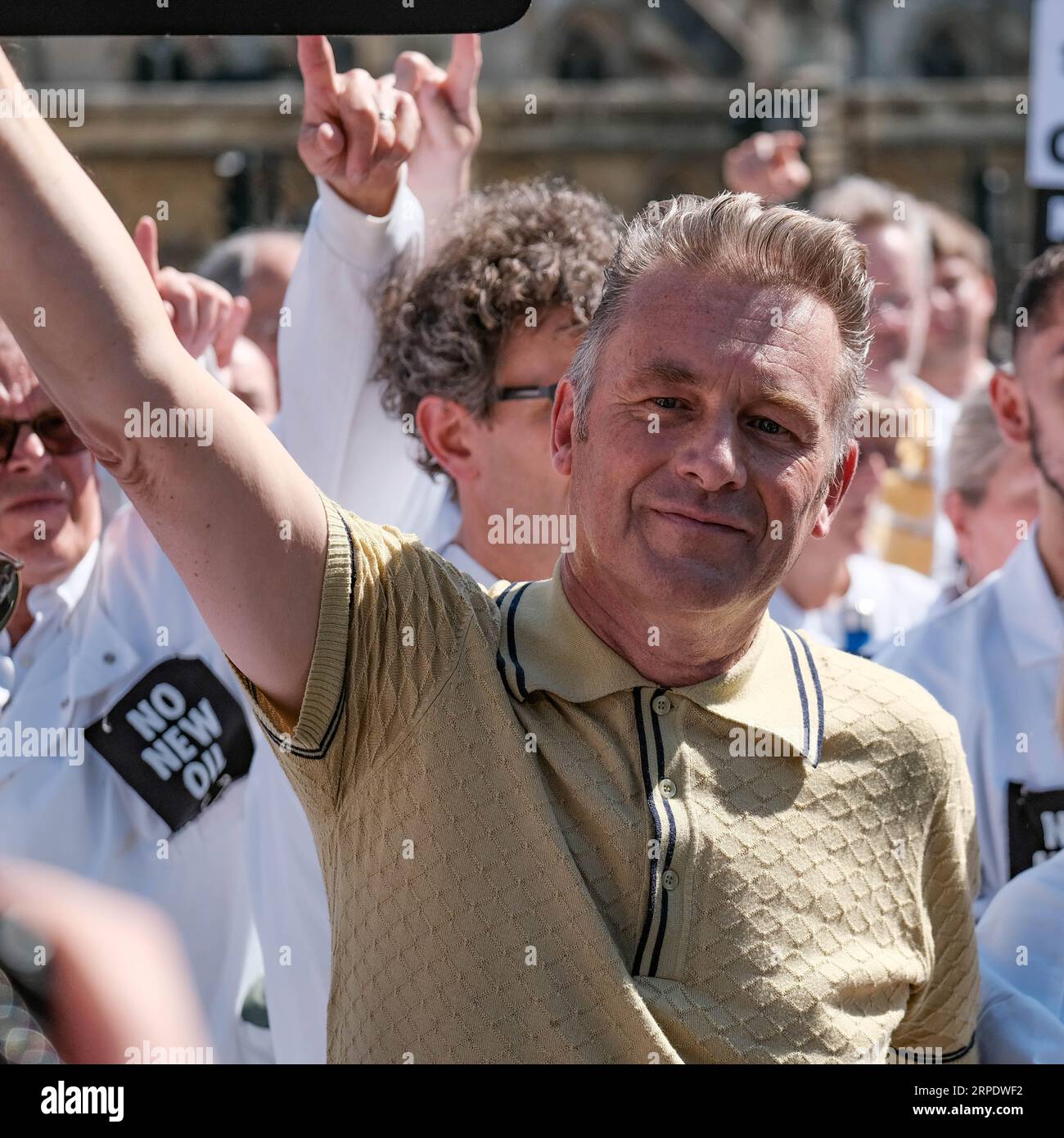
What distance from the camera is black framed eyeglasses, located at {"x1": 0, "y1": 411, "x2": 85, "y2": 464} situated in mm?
2125

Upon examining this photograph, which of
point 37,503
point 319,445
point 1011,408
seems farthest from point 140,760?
point 1011,408

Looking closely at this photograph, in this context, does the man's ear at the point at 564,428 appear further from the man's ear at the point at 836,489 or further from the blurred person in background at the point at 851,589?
the blurred person in background at the point at 851,589

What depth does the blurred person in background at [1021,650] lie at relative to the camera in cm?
217

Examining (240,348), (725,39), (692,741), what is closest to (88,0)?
(692,741)

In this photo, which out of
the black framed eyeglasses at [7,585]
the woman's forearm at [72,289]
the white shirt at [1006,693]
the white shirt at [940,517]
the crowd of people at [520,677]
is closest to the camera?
the woman's forearm at [72,289]

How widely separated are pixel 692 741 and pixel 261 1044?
107 centimetres

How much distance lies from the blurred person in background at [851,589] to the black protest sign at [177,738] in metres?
1.15

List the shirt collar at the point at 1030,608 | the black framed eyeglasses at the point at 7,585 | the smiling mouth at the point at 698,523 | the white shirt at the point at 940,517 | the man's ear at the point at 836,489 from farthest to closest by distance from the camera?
the white shirt at the point at 940,517
the shirt collar at the point at 1030,608
the black framed eyeglasses at the point at 7,585
the man's ear at the point at 836,489
the smiling mouth at the point at 698,523

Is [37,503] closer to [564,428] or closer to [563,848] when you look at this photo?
[564,428]

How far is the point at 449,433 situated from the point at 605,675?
2.59 feet

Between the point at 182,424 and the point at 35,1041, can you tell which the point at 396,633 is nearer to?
the point at 182,424

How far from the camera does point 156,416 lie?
3.76 feet

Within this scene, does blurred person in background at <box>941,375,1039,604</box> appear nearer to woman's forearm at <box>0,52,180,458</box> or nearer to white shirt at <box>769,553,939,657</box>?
white shirt at <box>769,553,939,657</box>

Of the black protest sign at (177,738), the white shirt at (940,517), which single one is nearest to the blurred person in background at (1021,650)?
the black protest sign at (177,738)
